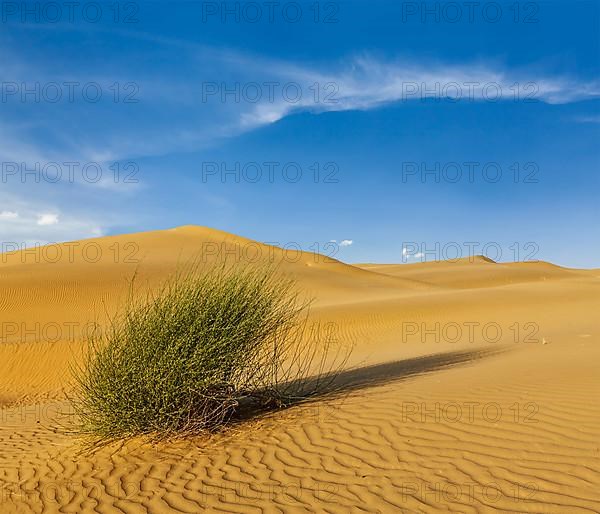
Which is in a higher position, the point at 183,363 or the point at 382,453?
the point at 183,363

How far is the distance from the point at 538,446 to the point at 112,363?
4960mm

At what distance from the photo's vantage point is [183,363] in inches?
254

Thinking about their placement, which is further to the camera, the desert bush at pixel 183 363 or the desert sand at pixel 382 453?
the desert bush at pixel 183 363

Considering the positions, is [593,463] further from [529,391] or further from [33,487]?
[33,487]

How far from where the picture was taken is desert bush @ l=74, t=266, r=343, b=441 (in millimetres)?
6387

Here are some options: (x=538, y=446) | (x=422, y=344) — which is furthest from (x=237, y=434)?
(x=422, y=344)

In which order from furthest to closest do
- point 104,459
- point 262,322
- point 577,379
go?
1. point 577,379
2. point 262,322
3. point 104,459

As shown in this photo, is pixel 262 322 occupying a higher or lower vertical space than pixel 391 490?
higher

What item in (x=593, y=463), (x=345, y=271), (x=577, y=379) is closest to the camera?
(x=593, y=463)

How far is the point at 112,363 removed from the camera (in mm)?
6645

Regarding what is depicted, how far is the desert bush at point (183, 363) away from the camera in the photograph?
639 cm

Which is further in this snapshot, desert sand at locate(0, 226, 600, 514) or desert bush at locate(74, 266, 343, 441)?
desert bush at locate(74, 266, 343, 441)

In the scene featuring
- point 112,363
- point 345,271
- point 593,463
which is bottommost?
point 593,463

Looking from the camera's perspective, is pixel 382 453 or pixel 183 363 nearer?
pixel 382 453
